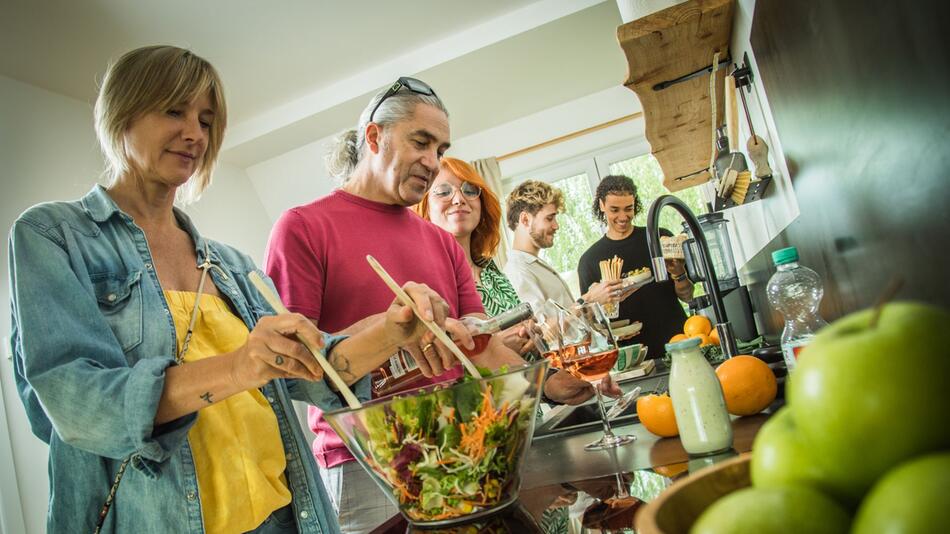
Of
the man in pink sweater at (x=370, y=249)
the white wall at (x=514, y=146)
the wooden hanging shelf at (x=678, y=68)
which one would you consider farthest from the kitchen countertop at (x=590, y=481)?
the white wall at (x=514, y=146)

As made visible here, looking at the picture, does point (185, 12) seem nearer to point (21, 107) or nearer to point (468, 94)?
point (21, 107)

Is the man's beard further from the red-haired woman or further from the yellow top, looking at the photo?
the yellow top

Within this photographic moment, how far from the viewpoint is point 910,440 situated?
220mm

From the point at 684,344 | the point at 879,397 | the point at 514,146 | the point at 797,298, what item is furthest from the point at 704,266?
the point at 514,146

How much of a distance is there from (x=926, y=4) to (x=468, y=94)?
15.2ft

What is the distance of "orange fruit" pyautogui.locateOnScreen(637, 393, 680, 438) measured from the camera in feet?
3.02

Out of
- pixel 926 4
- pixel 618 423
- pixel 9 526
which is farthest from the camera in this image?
pixel 9 526

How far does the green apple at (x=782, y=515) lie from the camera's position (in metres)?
0.22

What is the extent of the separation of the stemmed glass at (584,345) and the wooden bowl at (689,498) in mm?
726

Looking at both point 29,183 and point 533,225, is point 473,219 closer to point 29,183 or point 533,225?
point 533,225

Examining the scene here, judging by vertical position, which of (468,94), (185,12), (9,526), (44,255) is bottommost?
(9,526)

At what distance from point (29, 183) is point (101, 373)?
3418mm

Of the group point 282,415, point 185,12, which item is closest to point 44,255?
point 282,415

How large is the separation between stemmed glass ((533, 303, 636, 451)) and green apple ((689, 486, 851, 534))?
79 centimetres
